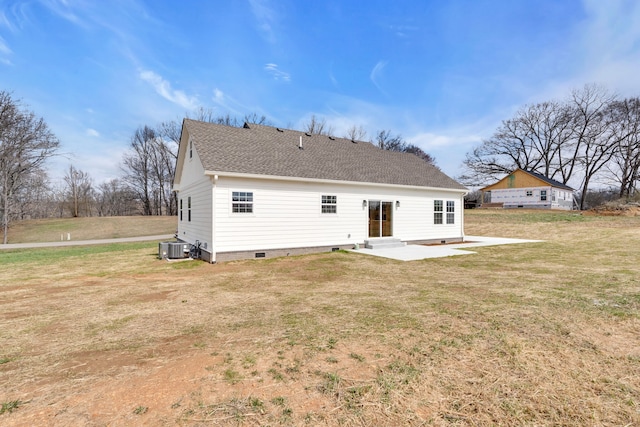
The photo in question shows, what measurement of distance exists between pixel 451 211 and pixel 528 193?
25.1 metres

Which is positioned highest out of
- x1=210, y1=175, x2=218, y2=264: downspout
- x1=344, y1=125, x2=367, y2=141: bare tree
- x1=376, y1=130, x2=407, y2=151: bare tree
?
x1=376, y1=130, x2=407, y2=151: bare tree

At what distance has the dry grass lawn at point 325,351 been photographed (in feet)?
7.63

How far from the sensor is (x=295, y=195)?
1185 centimetres

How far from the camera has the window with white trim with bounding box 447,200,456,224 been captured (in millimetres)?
16375

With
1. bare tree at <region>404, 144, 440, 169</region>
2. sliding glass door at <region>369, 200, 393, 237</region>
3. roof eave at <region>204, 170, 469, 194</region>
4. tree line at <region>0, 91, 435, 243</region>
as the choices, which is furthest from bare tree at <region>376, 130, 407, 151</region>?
sliding glass door at <region>369, 200, 393, 237</region>

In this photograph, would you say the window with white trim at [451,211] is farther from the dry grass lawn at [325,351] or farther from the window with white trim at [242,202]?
the window with white trim at [242,202]

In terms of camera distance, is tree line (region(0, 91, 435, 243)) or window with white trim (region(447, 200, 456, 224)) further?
tree line (region(0, 91, 435, 243))

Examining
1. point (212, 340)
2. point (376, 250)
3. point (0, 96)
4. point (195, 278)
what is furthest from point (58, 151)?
point (212, 340)

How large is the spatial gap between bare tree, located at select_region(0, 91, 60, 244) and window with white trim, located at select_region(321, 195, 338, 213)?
87.6 feet

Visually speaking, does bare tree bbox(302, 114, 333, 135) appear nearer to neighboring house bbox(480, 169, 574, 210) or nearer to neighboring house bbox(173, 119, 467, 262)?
neighboring house bbox(173, 119, 467, 262)

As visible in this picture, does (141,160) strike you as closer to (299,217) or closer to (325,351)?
(299,217)

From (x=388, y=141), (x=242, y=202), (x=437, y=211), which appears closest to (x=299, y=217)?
(x=242, y=202)

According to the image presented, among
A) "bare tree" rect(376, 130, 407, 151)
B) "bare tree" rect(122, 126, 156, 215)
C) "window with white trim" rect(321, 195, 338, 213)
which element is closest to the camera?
"window with white trim" rect(321, 195, 338, 213)

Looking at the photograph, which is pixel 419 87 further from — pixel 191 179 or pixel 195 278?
pixel 195 278
